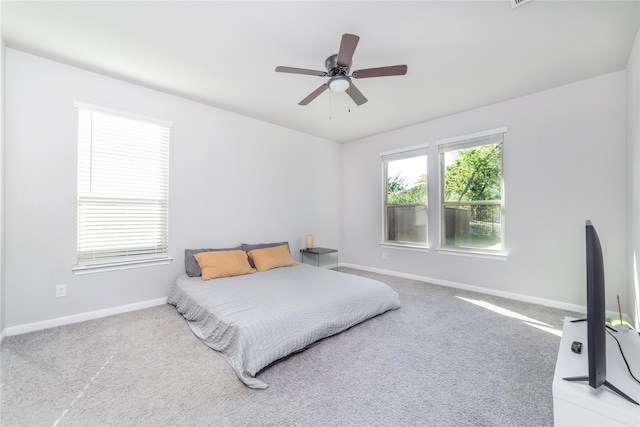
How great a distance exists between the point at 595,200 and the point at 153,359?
466 centimetres

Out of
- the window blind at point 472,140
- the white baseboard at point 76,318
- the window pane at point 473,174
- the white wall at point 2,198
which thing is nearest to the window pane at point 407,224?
the window pane at point 473,174

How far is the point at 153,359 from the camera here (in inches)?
81.7

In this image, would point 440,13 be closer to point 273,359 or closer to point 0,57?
point 273,359

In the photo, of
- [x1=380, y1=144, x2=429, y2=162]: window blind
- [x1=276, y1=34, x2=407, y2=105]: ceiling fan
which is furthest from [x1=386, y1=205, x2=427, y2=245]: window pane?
[x1=276, y1=34, x2=407, y2=105]: ceiling fan

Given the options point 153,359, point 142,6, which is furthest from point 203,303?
point 142,6

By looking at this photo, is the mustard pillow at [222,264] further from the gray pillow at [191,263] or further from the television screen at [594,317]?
the television screen at [594,317]

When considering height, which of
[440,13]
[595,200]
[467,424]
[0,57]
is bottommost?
[467,424]

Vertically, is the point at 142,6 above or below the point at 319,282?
above

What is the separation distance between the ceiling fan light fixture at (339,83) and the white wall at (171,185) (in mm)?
2117

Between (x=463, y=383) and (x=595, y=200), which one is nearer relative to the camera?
(x=463, y=383)

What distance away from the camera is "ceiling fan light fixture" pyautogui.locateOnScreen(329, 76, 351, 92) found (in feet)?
7.66

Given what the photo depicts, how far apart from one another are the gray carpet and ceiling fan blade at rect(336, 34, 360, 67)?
2.36 m

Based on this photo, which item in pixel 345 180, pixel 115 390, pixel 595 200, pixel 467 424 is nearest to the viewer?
pixel 467 424

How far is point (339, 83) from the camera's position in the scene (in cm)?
236
